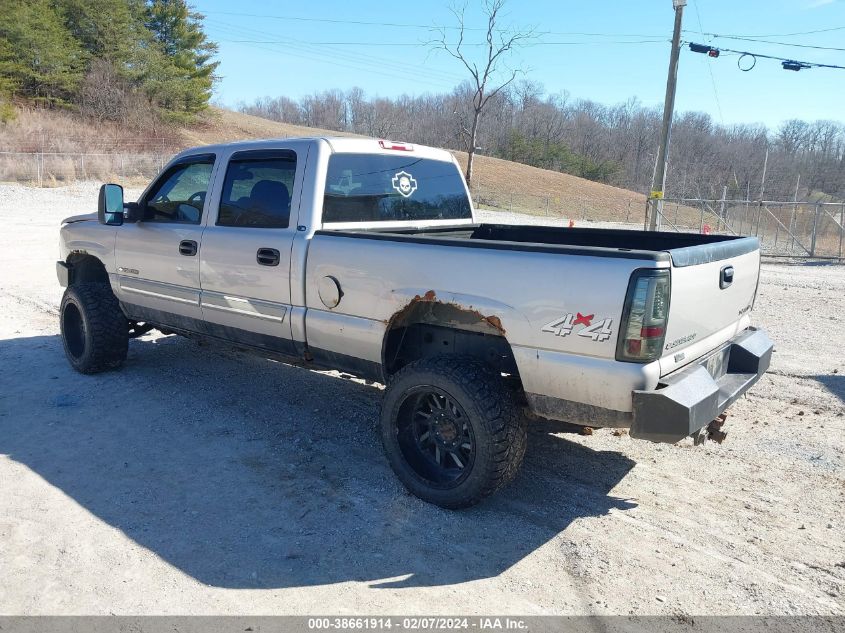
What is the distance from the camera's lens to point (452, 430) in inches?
149

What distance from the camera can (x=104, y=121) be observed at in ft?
158

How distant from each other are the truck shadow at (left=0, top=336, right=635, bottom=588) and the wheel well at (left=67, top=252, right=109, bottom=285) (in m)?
0.97

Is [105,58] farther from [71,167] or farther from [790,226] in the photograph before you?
[790,226]

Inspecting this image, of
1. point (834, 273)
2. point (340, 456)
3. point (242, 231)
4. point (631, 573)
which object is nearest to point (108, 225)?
point (242, 231)

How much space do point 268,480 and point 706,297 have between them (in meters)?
Answer: 2.80

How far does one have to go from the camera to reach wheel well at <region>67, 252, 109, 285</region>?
253 inches

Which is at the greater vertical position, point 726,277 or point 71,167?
point 71,167

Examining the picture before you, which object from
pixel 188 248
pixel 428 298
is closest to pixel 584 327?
pixel 428 298

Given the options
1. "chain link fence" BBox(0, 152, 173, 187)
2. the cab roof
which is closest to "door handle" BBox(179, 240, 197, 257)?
the cab roof

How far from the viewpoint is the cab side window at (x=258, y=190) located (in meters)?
4.58

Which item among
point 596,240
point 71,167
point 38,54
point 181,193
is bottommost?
point 596,240

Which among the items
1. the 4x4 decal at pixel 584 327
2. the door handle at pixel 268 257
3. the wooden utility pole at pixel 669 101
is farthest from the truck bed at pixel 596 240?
the wooden utility pole at pixel 669 101

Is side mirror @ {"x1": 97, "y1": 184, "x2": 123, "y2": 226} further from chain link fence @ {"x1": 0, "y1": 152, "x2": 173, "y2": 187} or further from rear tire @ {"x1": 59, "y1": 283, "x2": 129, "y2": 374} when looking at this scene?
chain link fence @ {"x1": 0, "y1": 152, "x2": 173, "y2": 187}

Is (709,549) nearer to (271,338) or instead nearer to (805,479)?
(805,479)
